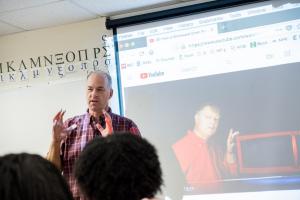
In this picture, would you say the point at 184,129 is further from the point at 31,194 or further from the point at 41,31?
the point at 31,194

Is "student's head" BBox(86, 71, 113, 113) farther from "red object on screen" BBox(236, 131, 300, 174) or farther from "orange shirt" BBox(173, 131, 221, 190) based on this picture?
"red object on screen" BBox(236, 131, 300, 174)

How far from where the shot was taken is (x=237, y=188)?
3.02 m

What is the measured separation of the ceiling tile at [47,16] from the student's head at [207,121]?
1.19 metres

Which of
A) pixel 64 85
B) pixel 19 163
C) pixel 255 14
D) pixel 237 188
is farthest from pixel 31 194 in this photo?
pixel 64 85

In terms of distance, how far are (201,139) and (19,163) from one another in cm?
243

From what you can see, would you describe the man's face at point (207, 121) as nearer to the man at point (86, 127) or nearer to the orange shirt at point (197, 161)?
the orange shirt at point (197, 161)

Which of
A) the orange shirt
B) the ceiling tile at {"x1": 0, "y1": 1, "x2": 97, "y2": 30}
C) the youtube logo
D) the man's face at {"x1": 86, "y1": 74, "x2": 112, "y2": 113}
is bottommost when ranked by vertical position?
the orange shirt

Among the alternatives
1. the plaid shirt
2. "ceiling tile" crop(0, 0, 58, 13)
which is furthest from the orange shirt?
"ceiling tile" crop(0, 0, 58, 13)

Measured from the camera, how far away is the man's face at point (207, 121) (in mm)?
3125

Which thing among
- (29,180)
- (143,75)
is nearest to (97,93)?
(143,75)

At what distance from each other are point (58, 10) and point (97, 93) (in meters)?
1.20

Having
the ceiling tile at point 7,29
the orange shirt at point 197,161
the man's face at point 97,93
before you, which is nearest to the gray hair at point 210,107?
the orange shirt at point 197,161

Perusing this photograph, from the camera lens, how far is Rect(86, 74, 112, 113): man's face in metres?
2.39

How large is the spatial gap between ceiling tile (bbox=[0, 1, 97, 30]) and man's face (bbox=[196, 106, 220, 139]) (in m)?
1.20
